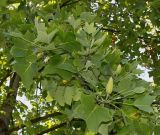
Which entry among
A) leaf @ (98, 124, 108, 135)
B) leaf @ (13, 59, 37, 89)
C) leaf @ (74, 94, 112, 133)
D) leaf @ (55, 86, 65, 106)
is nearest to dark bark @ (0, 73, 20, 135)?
leaf @ (55, 86, 65, 106)

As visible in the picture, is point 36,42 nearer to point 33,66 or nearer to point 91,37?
point 33,66

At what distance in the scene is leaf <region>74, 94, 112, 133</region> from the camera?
1916mm

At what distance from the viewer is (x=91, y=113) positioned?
192 centimetres

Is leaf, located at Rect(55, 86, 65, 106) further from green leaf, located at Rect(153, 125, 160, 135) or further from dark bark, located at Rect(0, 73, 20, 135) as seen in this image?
dark bark, located at Rect(0, 73, 20, 135)

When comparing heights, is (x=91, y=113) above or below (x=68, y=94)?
below

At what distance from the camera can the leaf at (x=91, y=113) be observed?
1916mm

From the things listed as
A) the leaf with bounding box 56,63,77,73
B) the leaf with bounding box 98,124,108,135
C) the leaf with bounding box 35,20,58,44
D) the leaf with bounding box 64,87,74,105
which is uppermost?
the leaf with bounding box 35,20,58,44

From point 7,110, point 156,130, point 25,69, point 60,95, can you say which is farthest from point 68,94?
point 7,110

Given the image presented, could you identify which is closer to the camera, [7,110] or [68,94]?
[68,94]

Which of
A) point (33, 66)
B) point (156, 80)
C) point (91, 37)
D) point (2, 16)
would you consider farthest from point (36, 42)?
point (156, 80)

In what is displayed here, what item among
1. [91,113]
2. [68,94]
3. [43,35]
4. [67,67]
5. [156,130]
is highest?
[43,35]

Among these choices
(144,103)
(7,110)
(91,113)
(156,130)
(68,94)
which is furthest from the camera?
(7,110)

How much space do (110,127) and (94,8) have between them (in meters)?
4.75

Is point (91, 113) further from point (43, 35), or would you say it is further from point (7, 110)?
point (7, 110)
